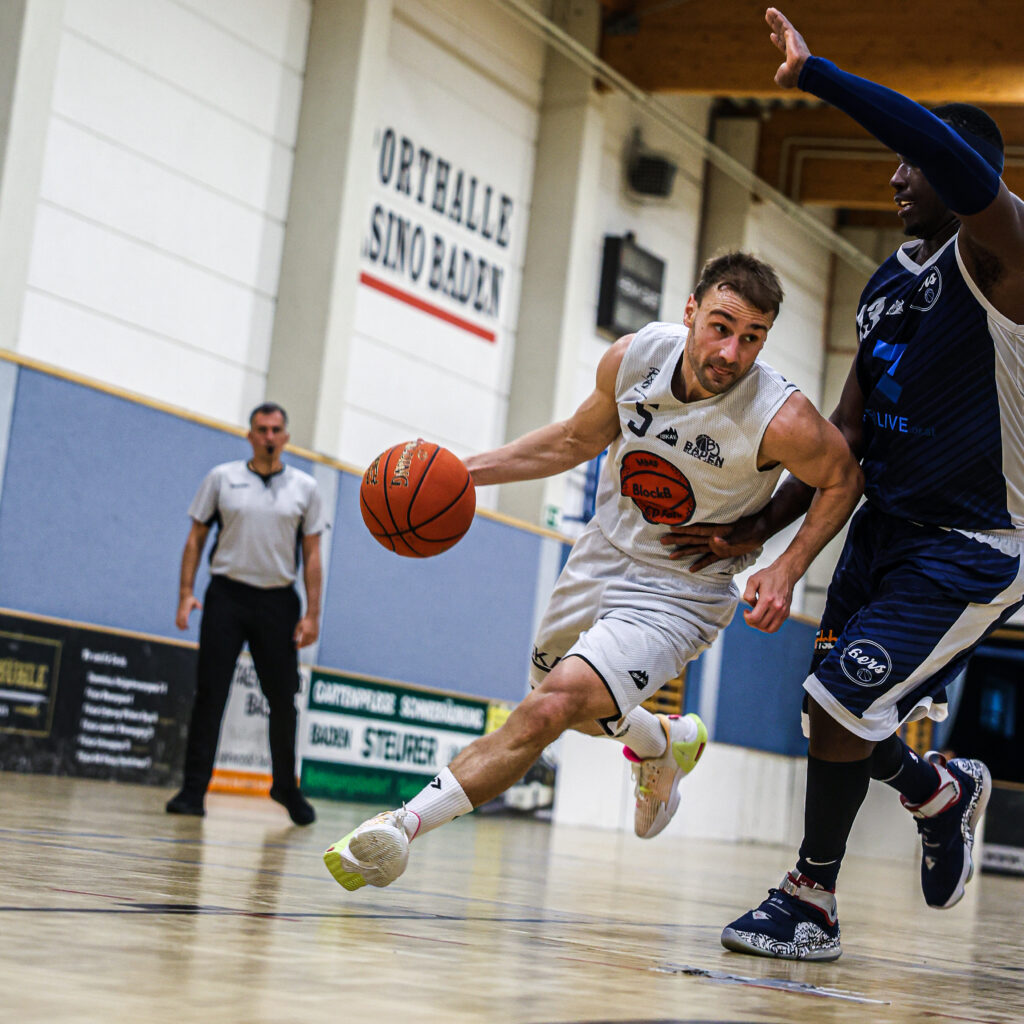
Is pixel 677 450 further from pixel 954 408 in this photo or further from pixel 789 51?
pixel 789 51

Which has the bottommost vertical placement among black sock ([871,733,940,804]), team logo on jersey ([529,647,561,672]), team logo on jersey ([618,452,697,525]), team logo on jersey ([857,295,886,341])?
black sock ([871,733,940,804])

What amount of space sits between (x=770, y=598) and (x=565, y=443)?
0.82 metres

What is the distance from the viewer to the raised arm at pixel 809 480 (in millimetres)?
3695

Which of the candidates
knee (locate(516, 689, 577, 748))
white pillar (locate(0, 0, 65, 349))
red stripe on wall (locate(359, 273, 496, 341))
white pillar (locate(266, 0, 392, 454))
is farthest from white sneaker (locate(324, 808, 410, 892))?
red stripe on wall (locate(359, 273, 496, 341))

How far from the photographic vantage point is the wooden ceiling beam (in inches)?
520

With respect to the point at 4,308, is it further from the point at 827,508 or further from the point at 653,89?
the point at 653,89

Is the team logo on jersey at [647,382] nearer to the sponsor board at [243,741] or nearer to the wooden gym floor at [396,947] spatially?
the wooden gym floor at [396,947]

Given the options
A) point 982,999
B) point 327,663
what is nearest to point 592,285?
point 327,663

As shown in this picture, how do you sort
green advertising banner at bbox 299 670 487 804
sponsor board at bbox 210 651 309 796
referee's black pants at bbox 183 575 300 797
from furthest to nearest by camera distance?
green advertising banner at bbox 299 670 487 804 → sponsor board at bbox 210 651 309 796 → referee's black pants at bbox 183 575 300 797

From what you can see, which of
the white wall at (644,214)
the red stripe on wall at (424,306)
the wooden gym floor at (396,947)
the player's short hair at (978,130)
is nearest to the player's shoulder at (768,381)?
the player's short hair at (978,130)

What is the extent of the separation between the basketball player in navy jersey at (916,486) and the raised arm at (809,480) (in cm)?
8

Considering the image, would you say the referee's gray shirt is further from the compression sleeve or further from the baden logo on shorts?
the compression sleeve

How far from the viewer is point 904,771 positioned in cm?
399

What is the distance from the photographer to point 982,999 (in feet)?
9.43
